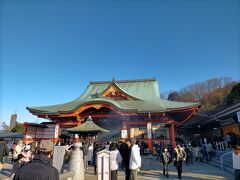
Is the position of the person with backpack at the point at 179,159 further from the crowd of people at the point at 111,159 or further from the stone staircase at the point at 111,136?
the stone staircase at the point at 111,136

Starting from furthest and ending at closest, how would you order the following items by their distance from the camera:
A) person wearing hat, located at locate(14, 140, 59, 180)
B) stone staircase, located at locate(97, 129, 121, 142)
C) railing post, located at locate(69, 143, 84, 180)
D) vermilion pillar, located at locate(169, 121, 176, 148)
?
vermilion pillar, located at locate(169, 121, 176, 148) < stone staircase, located at locate(97, 129, 121, 142) < railing post, located at locate(69, 143, 84, 180) < person wearing hat, located at locate(14, 140, 59, 180)

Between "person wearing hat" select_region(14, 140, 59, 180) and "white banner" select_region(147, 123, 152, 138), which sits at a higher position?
"white banner" select_region(147, 123, 152, 138)

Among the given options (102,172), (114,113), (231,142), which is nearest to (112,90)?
(114,113)

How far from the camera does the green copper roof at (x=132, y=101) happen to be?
18.6m

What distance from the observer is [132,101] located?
22.0 metres

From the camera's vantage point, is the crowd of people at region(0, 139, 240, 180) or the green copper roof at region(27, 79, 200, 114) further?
the green copper roof at region(27, 79, 200, 114)

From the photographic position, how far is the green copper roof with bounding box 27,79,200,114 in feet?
61.2

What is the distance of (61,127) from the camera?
803 inches

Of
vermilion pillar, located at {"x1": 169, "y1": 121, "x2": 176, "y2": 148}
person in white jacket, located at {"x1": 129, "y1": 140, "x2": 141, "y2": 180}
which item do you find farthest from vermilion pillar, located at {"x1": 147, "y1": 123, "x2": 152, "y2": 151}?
person in white jacket, located at {"x1": 129, "y1": 140, "x2": 141, "y2": 180}

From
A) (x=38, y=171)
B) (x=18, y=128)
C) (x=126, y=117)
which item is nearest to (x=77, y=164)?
(x=38, y=171)

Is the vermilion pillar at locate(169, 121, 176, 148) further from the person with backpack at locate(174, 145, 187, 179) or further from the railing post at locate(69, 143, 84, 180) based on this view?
the railing post at locate(69, 143, 84, 180)

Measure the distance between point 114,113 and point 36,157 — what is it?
16.8 meters

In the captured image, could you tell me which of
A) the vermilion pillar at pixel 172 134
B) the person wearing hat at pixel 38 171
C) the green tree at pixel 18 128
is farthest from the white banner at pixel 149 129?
the green tree at pixel 18 128

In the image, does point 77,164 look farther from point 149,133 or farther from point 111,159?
point 149,133
